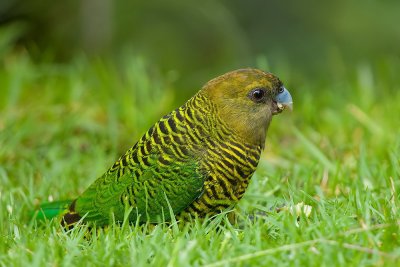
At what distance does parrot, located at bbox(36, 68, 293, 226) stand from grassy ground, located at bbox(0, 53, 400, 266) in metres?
0.14

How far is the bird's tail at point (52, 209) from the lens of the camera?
4101 mm

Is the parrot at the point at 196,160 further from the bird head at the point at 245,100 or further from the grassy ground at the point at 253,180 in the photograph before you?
the grassy ground at the point at 253,180

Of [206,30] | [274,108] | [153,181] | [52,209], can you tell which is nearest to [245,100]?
[274,108]

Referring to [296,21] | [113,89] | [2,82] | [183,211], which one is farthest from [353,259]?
[296,21]

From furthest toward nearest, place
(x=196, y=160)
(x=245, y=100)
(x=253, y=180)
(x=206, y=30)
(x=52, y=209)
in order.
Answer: (x=206, y=30) → (x=253, y=180) → (x=52, y=209) → (x=245, y=100) → (x=196, y=160)

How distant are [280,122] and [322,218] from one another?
8.60ft

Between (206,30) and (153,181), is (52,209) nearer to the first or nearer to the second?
(153,181)

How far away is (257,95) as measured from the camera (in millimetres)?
3969

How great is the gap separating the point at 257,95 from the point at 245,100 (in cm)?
7

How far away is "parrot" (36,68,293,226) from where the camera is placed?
381 cm

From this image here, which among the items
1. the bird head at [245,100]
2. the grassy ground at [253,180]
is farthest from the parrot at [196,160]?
the grassy ground at [253,180]

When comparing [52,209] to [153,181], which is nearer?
[153,181]

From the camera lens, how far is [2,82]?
650 cm

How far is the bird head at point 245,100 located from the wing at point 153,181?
21 cm
